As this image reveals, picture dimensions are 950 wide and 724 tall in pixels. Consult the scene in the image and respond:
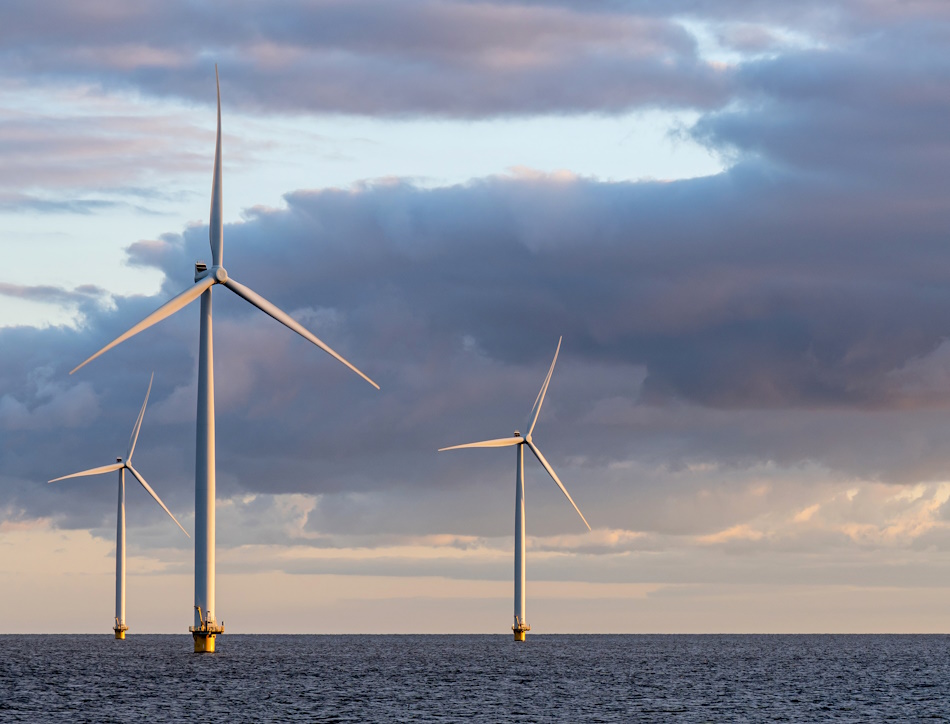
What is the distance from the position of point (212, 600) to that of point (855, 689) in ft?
227

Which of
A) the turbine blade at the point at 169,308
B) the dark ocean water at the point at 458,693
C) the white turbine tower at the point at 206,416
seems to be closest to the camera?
the dark ocean water at the point at 458,693

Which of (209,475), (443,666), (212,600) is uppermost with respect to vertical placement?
(209,475)

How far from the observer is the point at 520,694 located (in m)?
131

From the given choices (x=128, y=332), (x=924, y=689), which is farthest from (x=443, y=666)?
(x=128, y=332)

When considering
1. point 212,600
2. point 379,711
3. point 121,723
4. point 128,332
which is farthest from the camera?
point 212,600

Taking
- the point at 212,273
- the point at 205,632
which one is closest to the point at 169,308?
the point at 212,273

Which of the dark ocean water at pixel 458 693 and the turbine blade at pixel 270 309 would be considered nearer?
the dark ocean water at pixel 458 693

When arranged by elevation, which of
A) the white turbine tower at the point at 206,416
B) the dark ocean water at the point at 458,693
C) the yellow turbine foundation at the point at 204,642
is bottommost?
the dark ocean water at the point at 458,693

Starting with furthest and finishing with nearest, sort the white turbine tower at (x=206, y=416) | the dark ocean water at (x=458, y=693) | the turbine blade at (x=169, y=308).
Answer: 1. the white turbine tower at (x=206, y=416)
2. the turbine blade at (x=169, y=308)
3. the dark ocean water at (x=458, y=693)

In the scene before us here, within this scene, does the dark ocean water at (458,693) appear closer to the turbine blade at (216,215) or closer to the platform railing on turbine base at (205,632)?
the platform railing on turbine base at (205,632)

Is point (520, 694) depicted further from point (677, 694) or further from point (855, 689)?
point (855, 689)

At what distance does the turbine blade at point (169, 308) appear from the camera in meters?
125

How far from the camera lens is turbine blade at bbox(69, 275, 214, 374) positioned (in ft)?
411

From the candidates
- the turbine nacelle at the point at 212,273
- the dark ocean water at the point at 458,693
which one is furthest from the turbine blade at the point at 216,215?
the dark ocean water at the point at 458,693
